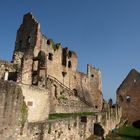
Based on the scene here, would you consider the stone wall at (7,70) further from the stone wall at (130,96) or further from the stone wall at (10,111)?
the stone wall at (130,96)

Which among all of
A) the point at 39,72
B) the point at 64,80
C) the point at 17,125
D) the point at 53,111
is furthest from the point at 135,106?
the point at 17,125

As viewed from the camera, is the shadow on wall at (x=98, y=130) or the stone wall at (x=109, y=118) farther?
the stone wall at (x=109, y=118)

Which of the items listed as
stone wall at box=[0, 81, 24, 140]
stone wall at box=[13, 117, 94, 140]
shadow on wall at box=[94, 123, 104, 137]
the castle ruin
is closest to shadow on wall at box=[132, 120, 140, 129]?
the castle ruin

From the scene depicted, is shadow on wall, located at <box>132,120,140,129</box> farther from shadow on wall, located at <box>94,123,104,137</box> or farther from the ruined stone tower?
shadow on wall, located at <box>94,123,104,137</box>

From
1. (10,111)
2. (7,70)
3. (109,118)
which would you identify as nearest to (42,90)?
(10,111)

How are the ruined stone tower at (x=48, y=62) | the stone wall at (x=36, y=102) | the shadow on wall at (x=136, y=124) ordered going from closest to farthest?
the stone wall at (x=36, y=102) < the ruined stone tower at (x=48, y=62) < the shadow on wall at (x=136, y=124)

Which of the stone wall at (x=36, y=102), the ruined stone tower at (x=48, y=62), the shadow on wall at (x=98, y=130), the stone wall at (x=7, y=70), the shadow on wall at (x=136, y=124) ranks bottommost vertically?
the shadow on wall at (x=98, y=130)

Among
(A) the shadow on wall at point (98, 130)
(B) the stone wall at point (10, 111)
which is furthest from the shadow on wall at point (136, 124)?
(B) the stone wall at point (10, 111)

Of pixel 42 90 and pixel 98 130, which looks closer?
pixel 42 90

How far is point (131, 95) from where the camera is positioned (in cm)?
3453

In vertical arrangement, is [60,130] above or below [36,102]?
below

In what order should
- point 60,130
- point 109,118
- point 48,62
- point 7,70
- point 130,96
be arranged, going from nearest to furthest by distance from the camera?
point 60,130 → point 7,70 → point 109,118 → point 130,96 → point 48,62

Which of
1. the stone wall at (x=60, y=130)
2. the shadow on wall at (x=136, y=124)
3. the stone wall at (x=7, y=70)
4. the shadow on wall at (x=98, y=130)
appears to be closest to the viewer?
the stone wall at (x=60, y=130)

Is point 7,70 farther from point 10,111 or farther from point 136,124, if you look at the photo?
point 136,124
